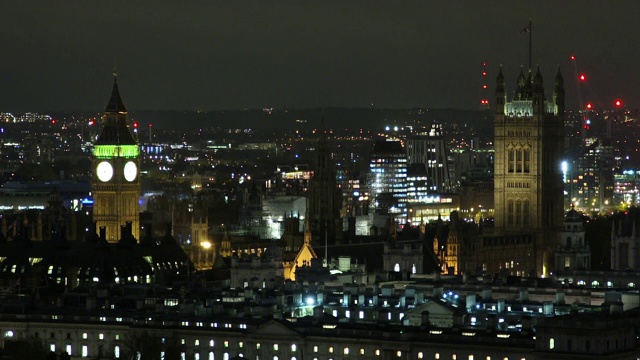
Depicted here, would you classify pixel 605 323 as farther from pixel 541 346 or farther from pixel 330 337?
pixel 330 337

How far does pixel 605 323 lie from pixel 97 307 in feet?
117

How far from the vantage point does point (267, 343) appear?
438 feet

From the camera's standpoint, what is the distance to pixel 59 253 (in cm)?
17525

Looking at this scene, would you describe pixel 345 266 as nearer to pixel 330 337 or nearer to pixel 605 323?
pixel 330 337

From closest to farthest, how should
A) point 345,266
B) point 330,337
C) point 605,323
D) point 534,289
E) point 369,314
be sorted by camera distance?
point 605,323, point 330,337, point 369,314, point 534,289, point 345,266

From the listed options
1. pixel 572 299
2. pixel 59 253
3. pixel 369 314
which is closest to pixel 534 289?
pixel 572 299

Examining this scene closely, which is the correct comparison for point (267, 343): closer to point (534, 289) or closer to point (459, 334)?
point (459, 334)

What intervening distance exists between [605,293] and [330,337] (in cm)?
1933

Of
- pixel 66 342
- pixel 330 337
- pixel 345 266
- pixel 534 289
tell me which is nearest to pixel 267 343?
pixel 330 337

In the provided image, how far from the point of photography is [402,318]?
13625cm

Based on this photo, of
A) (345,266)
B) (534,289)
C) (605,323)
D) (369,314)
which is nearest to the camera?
(605,323)

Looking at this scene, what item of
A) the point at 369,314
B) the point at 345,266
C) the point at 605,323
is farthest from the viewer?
the point at 345,266

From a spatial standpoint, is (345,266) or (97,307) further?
(345,266)

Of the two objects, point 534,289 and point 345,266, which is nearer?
point 534,289
